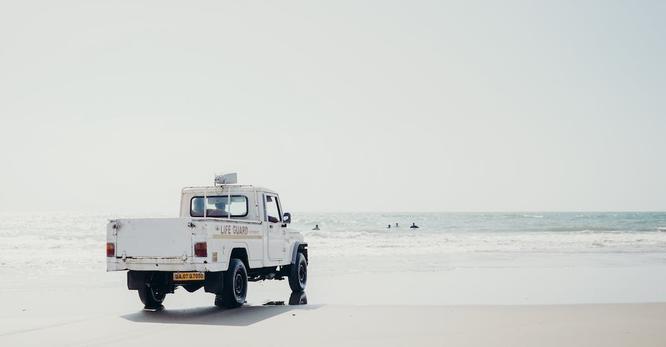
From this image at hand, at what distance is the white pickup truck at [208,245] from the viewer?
1168cm

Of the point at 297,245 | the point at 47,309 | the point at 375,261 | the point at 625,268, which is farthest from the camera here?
the point at 375,261

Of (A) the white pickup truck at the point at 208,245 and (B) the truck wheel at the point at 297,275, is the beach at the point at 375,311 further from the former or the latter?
(A) the white pickup truck at the point at 208,245

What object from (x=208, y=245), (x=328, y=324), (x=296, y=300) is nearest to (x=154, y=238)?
(x=208, y=245)

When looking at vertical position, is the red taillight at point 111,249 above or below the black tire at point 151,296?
above

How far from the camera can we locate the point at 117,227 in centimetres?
1202

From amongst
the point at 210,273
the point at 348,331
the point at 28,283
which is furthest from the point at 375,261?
the point at 348,331

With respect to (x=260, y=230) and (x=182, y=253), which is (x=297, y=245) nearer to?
(x=260, y=230)

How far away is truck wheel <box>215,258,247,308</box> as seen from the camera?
12453 millimetres

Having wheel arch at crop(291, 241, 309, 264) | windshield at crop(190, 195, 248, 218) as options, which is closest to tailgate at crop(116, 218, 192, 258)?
windshield at crop(190, 195, 248, 218)

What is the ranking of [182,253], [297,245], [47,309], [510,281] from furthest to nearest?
[510,281] → [297,245] → [47,309] → [182,253]

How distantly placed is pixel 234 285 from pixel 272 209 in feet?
8.74

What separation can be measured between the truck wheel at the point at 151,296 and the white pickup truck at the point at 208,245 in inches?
0.8

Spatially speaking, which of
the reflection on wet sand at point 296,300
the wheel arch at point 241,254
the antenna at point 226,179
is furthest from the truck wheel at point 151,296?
the antenna at point 226,179

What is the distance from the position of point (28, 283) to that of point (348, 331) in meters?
12.8
